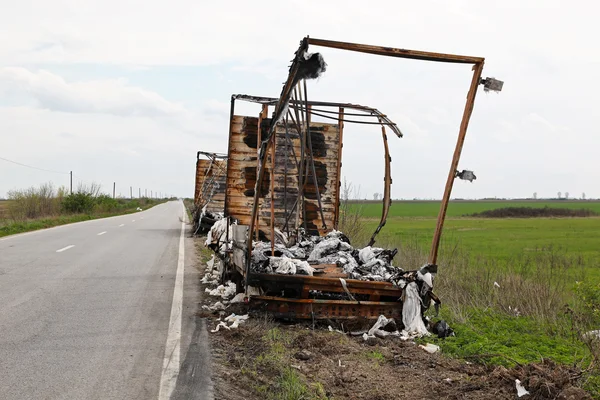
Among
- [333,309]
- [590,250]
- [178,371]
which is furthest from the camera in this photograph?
[590,250]

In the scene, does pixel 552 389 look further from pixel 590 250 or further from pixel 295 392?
pixel 590 250

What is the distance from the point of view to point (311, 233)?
12.1 metres

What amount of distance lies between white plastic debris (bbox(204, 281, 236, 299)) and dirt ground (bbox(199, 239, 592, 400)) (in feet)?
7.61

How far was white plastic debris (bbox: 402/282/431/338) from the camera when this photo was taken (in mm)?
7219

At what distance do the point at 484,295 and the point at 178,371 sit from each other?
23.4ft

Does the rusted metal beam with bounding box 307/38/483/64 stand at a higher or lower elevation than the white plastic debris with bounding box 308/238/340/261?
higher

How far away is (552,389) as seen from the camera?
472 cm

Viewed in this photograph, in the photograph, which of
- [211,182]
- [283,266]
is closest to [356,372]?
[283,266]

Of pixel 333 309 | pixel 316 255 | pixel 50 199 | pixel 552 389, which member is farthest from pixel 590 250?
pixel 50 199

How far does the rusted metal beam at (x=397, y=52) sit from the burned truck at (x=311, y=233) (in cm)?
1

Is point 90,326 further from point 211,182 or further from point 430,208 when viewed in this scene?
point 430,208

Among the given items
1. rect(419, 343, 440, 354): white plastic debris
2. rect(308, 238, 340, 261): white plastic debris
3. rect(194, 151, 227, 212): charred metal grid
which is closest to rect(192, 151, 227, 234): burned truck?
rect(194, 151, 227, 212): charred metal grid

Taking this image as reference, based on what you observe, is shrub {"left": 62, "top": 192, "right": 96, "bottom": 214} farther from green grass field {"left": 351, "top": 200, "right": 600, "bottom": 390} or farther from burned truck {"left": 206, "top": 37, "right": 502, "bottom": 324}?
burned truck {"left": 206, "top": 37, "right": 502, "bottom": 324}

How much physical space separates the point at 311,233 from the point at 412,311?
5010 mm
